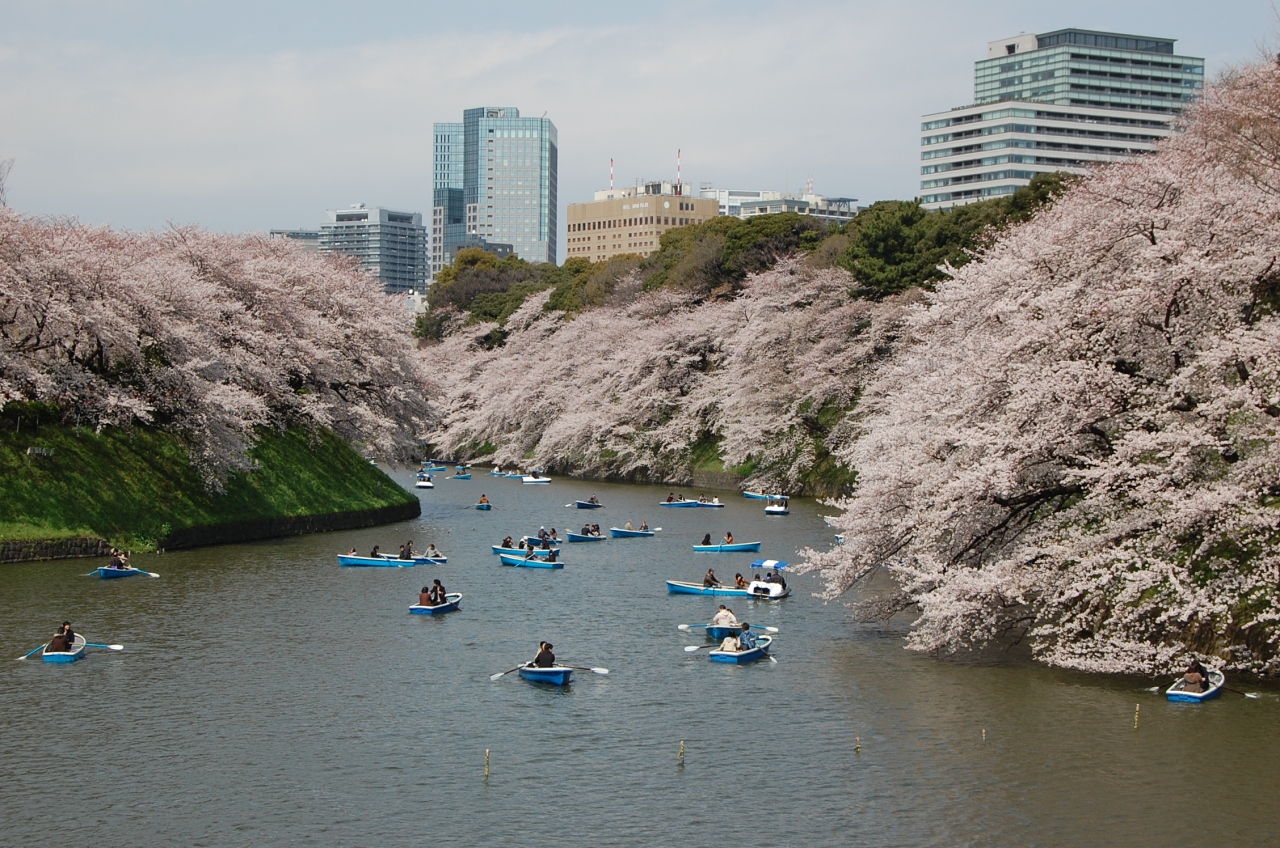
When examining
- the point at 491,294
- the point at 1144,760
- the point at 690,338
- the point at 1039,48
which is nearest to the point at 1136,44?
the point at 1039,48

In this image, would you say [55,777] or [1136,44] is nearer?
[55,777]

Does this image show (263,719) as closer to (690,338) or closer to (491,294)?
(690,338)

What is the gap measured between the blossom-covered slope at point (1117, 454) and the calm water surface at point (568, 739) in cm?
185

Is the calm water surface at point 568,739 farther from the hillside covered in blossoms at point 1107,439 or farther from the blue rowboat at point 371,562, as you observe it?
the blue rowboat at point 371,562

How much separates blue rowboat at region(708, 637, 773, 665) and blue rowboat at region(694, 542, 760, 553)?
20735mm

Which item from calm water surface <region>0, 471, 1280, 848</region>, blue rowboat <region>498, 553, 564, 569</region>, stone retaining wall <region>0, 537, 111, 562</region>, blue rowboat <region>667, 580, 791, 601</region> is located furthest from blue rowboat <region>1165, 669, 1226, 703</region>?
stone retaining wall <region>0, 537, 111, 562</region>

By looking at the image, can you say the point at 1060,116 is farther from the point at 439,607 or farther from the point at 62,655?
the point at 62,655

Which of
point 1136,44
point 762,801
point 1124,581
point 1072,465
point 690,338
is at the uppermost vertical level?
point 1136,44

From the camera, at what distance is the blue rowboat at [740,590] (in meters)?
43.2

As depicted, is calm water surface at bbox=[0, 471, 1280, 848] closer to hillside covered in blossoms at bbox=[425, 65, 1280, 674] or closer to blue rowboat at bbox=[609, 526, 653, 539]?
hillside covered in blossoms at bbox=[425, 65, 1280, 674]

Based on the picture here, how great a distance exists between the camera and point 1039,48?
188 meters

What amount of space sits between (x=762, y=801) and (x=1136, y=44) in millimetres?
187972

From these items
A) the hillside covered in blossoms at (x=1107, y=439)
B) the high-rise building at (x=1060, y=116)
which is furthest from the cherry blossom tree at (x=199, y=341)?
the high-rise building at (x=1060, y=116)

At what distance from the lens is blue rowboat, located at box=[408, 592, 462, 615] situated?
39062 mm
